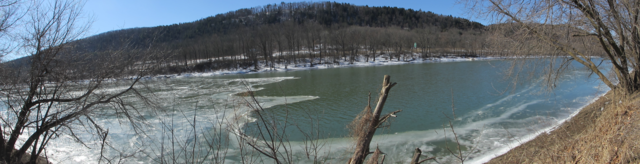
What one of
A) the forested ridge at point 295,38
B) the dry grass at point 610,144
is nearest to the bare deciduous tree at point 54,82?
the forested ridge at point 295,38

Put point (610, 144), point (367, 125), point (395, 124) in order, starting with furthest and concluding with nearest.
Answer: point (395, 124), point (610, 144), point (367, 125)

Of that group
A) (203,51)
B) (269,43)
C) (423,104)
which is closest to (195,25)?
(203,51)

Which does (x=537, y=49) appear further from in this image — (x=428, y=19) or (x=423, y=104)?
(x=428, y=19)

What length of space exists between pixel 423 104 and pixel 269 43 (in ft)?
190

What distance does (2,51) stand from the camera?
202 inches

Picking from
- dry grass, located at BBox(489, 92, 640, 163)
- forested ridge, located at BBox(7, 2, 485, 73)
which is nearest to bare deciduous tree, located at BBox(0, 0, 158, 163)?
forested ridge, located at BBox(7, 2, 485, 73)

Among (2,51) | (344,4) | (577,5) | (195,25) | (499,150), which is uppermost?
(344,4)

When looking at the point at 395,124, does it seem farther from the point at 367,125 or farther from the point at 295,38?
the point at 295,38

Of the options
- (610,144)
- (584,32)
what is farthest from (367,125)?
(584,32)

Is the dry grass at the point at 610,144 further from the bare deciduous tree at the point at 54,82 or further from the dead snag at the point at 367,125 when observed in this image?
the bare deciduous tree at the point at 54,82

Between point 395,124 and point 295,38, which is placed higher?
point 295,38

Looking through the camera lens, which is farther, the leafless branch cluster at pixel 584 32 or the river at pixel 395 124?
the river at pixel 395 124

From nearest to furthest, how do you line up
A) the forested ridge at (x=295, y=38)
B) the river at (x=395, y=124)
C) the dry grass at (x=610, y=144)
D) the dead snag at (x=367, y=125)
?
1. the dead snag at (x=367, y=125)
2. the dry grass at (x=610, y=144)
3. the river at (x=395, y=124)
4. the forested ridge at (x=295, y=38)

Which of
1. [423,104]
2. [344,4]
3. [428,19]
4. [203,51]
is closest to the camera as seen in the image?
[423,104]
